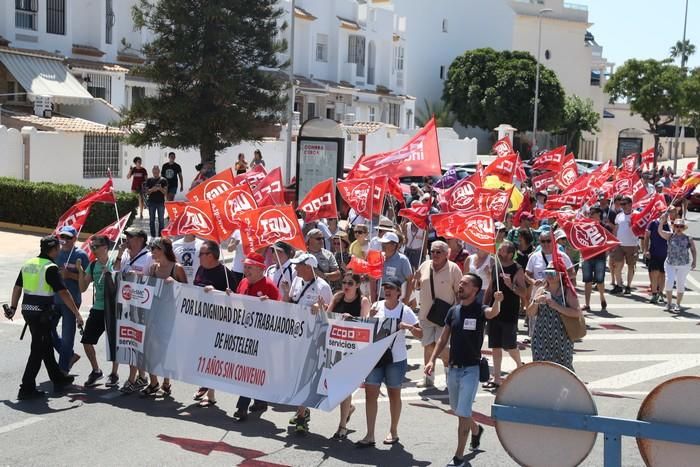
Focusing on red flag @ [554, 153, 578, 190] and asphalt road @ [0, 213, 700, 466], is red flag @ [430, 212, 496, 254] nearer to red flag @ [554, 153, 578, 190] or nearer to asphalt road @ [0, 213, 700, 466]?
asphalt road @ [0, 213, 700, 466]

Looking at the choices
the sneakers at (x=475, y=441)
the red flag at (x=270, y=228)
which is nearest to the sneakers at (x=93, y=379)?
the red flag at (x=270, y=228)

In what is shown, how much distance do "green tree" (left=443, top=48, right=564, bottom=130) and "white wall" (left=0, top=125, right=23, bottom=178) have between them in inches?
1675

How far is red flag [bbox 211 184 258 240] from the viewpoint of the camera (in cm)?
1141

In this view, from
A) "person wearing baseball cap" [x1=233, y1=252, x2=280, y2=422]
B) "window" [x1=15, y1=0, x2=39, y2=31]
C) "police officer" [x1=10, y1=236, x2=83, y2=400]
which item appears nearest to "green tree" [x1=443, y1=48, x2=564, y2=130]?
"window" [x1=15, y1=0, x2=39, y2=31]

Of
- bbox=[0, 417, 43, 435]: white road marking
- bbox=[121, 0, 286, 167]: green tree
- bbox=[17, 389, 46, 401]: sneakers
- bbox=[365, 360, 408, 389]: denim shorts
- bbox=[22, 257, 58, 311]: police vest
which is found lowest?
bbox=[0, 417, 43, 435]: white road marking

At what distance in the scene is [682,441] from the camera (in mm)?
5008

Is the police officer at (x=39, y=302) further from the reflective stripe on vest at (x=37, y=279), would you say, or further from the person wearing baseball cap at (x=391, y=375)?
the person wearing baseball cap at (x=391, y=375)

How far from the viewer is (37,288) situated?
32.8 feet

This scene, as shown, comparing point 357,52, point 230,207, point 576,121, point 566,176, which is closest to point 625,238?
point 566,176

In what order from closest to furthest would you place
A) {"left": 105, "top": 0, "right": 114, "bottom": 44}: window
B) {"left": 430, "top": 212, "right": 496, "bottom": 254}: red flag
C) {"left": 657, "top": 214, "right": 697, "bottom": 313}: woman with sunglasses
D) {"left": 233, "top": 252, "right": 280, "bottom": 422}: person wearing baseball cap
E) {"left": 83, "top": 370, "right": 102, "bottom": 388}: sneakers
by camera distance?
1. {"left": 233, "top": 252, "right": 280, "bottom": 422}: person wearing baseball cap
2. {"left": 83, "top": 370, "right": 102, "bottom": 388}: sneakers
3. {"left": 430, "top": 212, "right": 496, "bottom": 254}: red flag
4. {"left": 657, "top": 214, "right": 697, "bottom": 313}: woman with sunglasses
5. {"left": 105, "top": 0, "right": 114, "bottom": 44}: window

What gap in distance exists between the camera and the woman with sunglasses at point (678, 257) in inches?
651

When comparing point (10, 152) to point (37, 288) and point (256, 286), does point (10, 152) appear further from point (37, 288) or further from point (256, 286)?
point (256, 286)

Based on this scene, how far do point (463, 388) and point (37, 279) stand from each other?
4.47 metres

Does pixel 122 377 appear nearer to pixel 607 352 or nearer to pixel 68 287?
pixel 68 287
